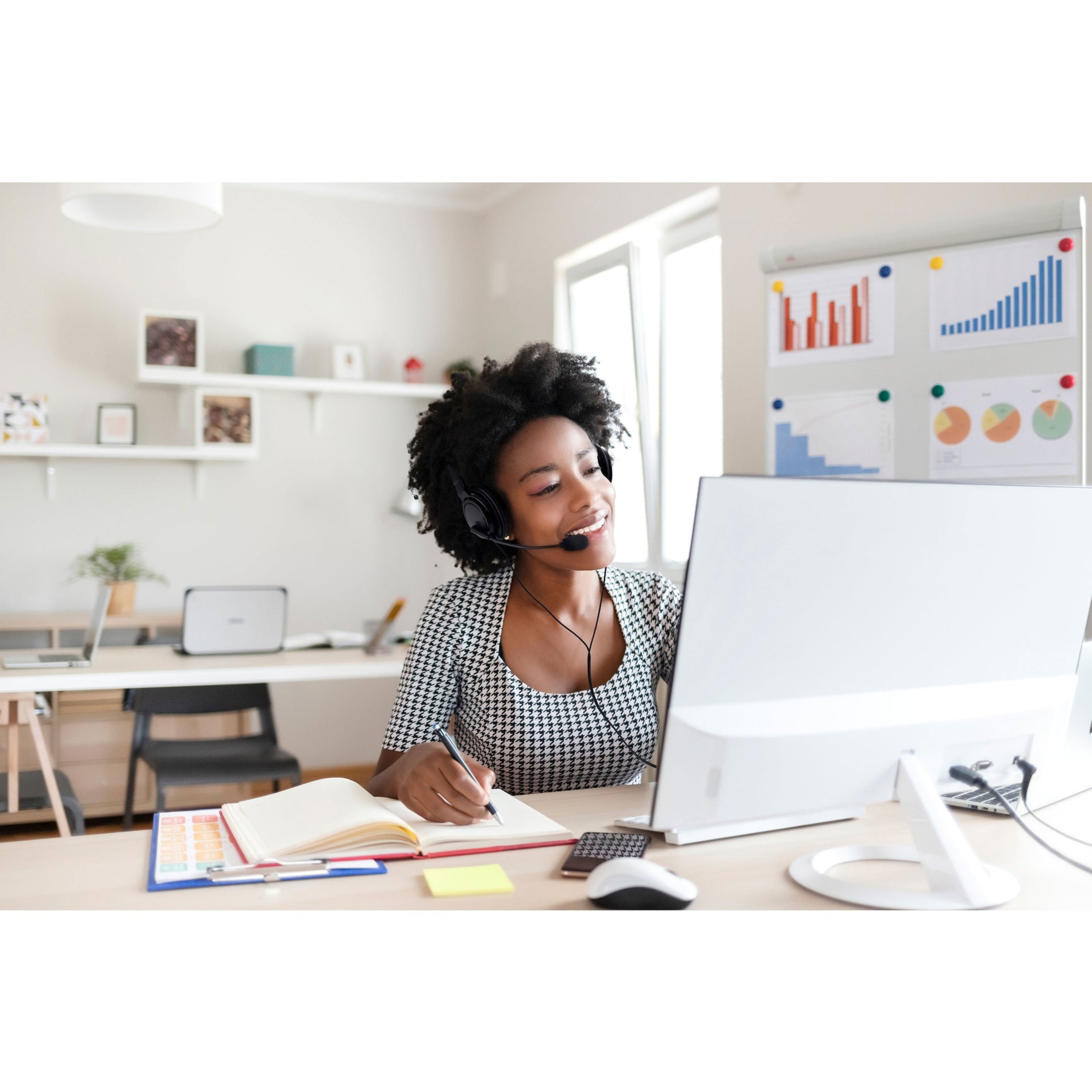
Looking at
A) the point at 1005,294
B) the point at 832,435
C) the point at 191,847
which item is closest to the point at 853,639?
the point at 191,847

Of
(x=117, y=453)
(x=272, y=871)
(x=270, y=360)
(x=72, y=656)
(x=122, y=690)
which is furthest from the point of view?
(x=270, y=360)

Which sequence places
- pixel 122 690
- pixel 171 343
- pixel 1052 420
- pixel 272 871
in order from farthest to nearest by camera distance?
pixel 171 343 < pixel 122 690 < pixel 1052 420 < pixel 272 871

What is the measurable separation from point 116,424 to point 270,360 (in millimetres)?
671

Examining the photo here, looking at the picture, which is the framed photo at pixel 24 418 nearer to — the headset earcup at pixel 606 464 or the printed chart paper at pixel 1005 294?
the headset earcup at pixel 606 464

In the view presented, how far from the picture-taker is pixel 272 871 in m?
1.01

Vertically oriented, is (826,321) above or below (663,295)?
below

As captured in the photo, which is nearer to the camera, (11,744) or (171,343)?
(11,744)

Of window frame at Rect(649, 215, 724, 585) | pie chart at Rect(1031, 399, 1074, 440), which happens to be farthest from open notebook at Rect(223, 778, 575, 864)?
window frame at Rect(649, 215, 724, 585)

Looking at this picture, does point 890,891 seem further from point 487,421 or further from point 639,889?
point 487,421

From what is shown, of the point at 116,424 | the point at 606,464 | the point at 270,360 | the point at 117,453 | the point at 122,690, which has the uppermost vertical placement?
the point at 270,360

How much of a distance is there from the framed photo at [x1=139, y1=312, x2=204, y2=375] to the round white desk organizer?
12.3ft

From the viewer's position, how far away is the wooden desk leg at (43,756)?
8.63 ft
